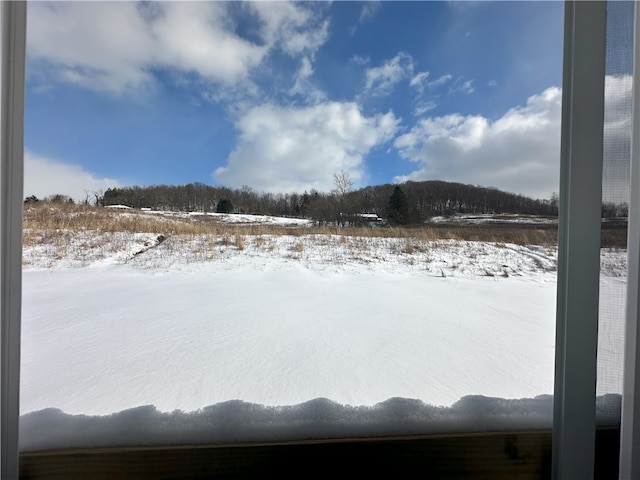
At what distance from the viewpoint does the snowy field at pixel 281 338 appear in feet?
1.87

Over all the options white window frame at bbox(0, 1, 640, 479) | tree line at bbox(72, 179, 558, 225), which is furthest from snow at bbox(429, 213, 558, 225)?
white window frame at bbox(0, 1, 640, 479)

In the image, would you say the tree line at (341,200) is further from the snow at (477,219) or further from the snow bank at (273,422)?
the snow bank at (273,422)

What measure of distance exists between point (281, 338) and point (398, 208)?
703mm

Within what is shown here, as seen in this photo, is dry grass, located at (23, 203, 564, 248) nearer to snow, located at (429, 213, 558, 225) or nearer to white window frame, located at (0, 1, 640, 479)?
snow, located at (429, 213, 558, 225)

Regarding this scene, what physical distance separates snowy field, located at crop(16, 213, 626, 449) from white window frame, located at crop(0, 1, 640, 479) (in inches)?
1.8

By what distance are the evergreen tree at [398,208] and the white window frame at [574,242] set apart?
574 mm

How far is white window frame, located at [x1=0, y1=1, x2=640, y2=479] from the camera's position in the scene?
16.3 inches

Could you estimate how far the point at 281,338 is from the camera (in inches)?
31.1

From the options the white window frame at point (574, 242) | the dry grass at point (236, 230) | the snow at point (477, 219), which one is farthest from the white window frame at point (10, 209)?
the snow at point (477, 219)

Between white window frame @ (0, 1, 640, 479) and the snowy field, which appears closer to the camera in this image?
white window frame @ (0, 1, 640, 479)

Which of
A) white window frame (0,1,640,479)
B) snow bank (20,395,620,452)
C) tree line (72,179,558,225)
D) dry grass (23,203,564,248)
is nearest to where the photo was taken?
white window frame (0,1,640,479)

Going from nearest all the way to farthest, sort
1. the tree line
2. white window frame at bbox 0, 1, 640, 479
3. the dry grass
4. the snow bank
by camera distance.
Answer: white window frame at bbox 0, 1, 640, 479 < the snow bank < the dry grass < the tree line

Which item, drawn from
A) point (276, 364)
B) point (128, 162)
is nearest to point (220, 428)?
point (276, 364)

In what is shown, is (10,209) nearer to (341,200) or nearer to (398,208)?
(341,200)
